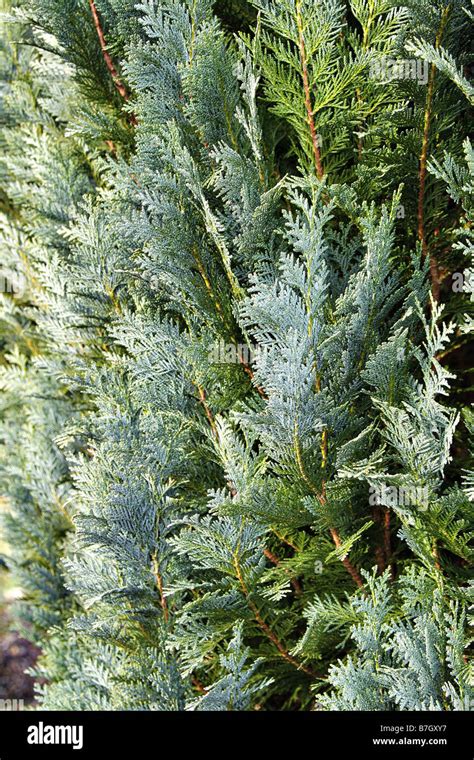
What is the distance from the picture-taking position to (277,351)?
88.8 inches

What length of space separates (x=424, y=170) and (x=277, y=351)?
2.63 feet

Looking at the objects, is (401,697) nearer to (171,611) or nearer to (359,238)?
(171,611)

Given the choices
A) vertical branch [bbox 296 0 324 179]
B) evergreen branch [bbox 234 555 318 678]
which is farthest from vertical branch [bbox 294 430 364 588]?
vertical branch [bbox 296 0 324 179]

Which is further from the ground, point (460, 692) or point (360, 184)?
point (360, 184)

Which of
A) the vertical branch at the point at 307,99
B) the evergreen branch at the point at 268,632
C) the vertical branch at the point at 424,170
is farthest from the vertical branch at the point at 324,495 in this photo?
the vertical branch at the point at 307,99

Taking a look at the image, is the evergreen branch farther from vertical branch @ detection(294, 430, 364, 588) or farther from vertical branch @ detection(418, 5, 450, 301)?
vertical branch @ detection(418, 5, 450, 301)

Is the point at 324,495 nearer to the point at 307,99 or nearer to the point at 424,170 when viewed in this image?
the point at 424,170

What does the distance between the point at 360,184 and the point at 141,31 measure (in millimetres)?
978

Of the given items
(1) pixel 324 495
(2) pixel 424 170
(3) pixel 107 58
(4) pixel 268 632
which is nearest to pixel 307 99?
(2) pixel 424 170

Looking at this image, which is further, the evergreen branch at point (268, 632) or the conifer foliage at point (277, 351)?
the evergreen branch at point (268, 632)

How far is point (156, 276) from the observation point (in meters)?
2.58

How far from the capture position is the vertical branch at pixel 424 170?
2.20 meters

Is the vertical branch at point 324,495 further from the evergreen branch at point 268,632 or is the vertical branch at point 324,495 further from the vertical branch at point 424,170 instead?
the vertical branch at point 424,170
